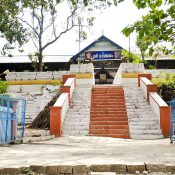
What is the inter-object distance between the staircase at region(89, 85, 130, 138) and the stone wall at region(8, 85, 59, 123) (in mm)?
2410

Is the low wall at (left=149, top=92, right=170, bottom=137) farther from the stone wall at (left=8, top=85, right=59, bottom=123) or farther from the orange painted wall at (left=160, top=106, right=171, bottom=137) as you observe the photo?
the stone wall at (left=8, top=85, right=59, bottom=123)

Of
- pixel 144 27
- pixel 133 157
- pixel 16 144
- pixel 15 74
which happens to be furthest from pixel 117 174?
pixel 15 74

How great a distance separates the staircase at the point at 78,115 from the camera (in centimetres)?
1230

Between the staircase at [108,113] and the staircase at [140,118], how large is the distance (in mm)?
219

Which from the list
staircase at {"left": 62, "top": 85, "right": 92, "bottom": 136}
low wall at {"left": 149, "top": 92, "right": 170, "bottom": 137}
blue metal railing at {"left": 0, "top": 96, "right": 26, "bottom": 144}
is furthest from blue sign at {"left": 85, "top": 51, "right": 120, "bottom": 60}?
blue metal railing at {"left": 0, "top": 96, "right": 26, "bottom": 144}

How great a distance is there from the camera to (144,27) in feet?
21.4

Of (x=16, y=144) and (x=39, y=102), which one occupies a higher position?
(x=39, y=102)

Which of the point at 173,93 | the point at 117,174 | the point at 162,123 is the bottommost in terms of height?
the point at 117,174

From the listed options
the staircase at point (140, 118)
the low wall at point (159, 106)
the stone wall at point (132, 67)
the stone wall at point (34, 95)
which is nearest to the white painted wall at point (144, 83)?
the low wall at point (159, 106)

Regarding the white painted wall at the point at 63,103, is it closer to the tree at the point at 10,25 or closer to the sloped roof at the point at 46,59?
the tree at the point at 10,25

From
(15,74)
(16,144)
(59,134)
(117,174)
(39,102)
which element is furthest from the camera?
(15,74)

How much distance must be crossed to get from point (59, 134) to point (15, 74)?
805 centimetres

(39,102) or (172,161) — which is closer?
(172,161)

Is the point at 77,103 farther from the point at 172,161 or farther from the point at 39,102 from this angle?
the point at 172,161
